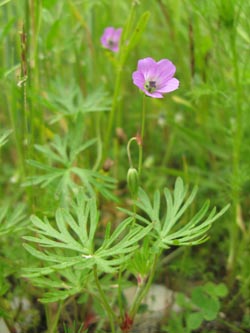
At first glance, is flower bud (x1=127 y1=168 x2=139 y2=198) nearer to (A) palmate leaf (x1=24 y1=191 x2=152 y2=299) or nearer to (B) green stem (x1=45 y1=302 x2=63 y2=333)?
Answer: (A) palmate leaf (x1=24 y1=191 x2=152 y2=299)

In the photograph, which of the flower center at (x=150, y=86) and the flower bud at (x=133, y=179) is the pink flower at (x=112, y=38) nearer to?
the flower center at (x=150, y=86)

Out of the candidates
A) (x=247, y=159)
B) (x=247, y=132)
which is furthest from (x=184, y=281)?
(x=247, y=132)

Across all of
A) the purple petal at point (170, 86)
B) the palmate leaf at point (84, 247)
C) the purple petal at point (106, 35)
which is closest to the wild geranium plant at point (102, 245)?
the palmate leaf at point (84, 247)

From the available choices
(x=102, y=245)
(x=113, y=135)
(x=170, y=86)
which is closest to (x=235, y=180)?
(x=170, y=86)

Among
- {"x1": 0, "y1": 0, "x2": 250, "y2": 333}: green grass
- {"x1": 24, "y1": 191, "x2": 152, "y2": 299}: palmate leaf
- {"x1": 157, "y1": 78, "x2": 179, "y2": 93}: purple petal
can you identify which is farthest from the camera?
{"x1": 0, "y1": 0, "x2": 250, "y2": 333}: green grass

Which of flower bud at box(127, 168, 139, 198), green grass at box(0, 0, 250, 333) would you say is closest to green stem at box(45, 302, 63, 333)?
green grass at box(0, 0, 250, 333)
